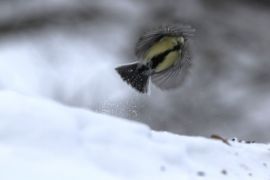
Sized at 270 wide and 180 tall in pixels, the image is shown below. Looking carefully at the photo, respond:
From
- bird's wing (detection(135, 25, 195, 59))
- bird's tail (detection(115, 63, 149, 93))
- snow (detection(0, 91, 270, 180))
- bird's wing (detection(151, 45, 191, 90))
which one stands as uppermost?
bird's wing (detection(135, 25, 195, 59))

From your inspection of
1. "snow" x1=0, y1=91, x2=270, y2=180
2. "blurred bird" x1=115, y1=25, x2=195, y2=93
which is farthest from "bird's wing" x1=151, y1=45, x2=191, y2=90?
"snow" x1=0, y1=91, x2=270, y2=180

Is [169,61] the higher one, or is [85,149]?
[169,61]

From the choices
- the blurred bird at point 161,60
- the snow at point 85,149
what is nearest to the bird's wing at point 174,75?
the blurred bird at point 161,60

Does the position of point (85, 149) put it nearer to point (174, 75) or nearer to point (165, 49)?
point (165, 49)

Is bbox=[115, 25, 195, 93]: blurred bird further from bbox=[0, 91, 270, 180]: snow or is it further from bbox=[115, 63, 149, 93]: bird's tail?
bbox=[0, 91, 270, 180]: snow

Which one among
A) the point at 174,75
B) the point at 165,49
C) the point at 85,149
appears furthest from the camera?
the point at 174,75

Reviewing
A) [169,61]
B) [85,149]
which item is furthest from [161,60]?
[85,149]

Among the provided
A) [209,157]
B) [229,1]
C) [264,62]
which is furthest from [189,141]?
[264,62]

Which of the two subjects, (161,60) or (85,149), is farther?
(161,60)
